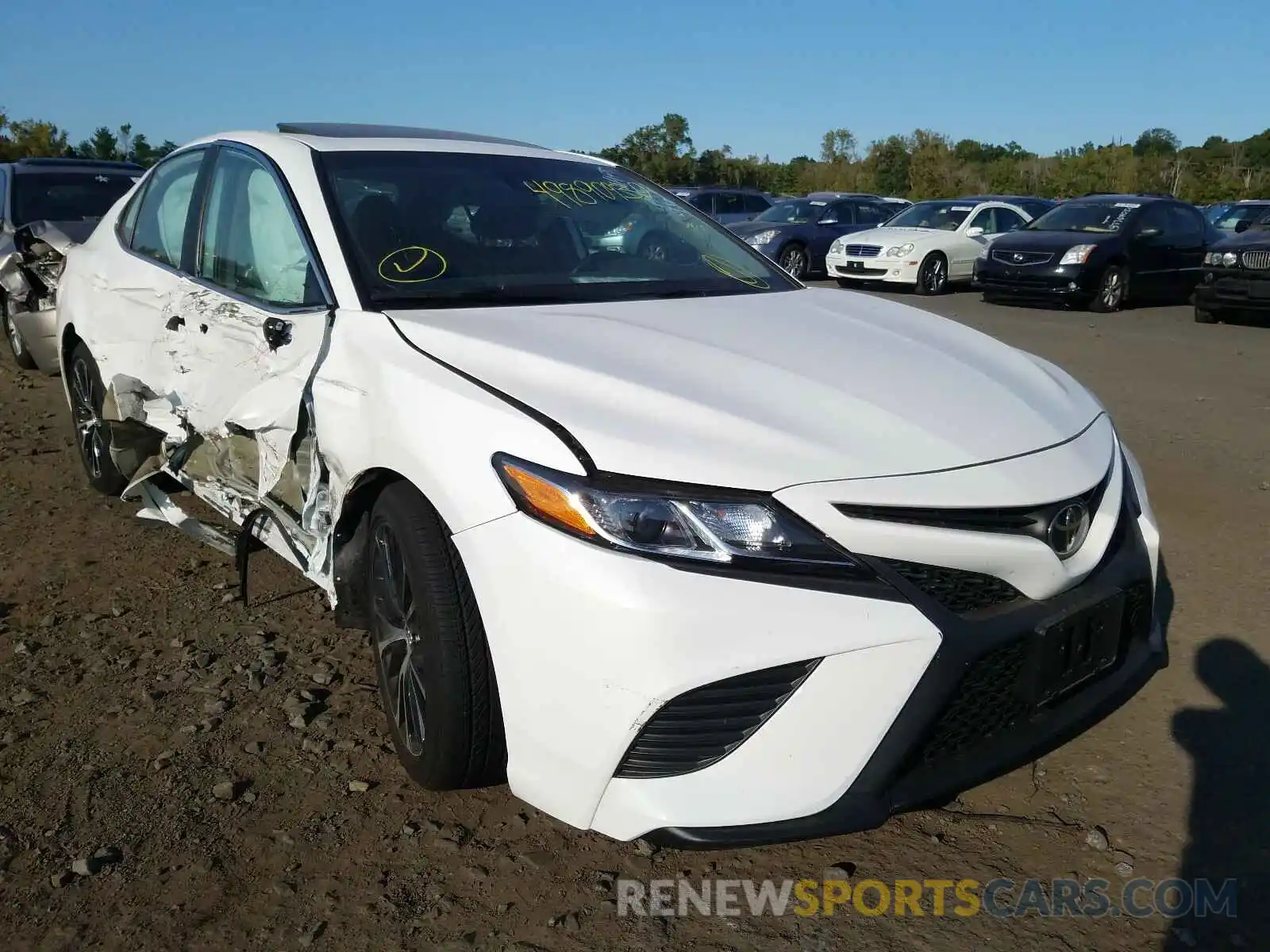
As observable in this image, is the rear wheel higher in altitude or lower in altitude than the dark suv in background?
lower

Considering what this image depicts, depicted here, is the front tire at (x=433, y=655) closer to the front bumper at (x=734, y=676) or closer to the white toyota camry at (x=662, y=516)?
the white toyota camry at (x=662, y=516)

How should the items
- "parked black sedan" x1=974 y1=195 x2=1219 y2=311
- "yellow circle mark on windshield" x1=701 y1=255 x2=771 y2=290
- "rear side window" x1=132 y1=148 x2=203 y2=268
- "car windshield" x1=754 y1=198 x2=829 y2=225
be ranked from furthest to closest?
1. "car windshield" x1=754 y1=198 x2=829 y2=225
2. "parked black sedan" x1=974 y1=195 x2=1219 y2=311
3. "rear side window" x1=132 y1=148 x2=203 y2=268
4. "yellow circle mark on windshield" x1=701 y1=255 x2=771 y2=290

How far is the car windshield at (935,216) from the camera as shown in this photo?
16.1m

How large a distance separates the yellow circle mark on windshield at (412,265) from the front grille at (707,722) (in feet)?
4.92

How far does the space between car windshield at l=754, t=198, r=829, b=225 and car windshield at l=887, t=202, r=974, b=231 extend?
1.61 metres

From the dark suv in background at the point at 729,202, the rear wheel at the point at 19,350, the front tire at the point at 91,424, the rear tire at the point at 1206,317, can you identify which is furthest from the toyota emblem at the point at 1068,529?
the dark suv in background at the point at 729,202

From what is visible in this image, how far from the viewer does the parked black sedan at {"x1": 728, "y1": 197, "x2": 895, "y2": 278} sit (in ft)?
56.1

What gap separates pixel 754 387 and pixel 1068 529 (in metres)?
0.75

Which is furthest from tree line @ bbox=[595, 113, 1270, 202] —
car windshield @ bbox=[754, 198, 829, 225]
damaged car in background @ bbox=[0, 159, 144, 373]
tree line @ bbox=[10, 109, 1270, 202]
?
damaged car in background @ bbox=[0, 159, 144, 373]

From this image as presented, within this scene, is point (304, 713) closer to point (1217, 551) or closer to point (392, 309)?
point (392, 309)

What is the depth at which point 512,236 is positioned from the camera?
128 inches

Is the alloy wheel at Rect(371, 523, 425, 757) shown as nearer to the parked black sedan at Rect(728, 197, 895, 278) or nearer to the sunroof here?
the sunroof

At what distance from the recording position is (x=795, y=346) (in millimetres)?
2719

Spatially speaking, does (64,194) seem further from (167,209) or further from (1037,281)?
(1037,281)
